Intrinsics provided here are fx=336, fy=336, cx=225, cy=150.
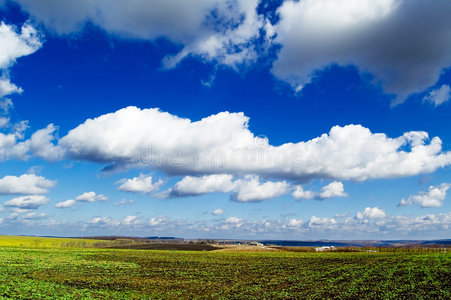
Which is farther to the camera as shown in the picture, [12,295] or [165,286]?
[165,286]

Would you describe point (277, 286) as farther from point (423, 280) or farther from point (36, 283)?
point (36, 283)

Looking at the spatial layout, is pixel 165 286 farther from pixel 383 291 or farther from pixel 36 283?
pixel 383 291

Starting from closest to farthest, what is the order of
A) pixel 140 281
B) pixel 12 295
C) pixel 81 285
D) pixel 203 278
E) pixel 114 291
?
pixel 12 295, pixel 114 291, pixel 81 285, pixel 140 281, pixel 203 278

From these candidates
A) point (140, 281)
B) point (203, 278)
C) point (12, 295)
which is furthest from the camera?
point (203, 278)

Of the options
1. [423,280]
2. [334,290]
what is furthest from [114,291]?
[423,280]

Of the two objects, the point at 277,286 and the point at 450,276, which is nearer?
the point at 277,286

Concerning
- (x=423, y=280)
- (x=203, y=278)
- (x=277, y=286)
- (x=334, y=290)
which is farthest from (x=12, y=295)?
(x=423, y=280)

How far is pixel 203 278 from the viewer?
43281 millimetres

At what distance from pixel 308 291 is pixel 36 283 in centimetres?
2852

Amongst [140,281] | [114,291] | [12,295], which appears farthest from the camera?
[140,281]

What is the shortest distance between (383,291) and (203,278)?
21187mm

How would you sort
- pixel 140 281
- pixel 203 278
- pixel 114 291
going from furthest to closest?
pixel 203 278 → pixel 140 281 → pixel 114 291

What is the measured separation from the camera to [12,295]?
1121 inches

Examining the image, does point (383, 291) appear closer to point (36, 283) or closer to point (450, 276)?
point (450, 276)
